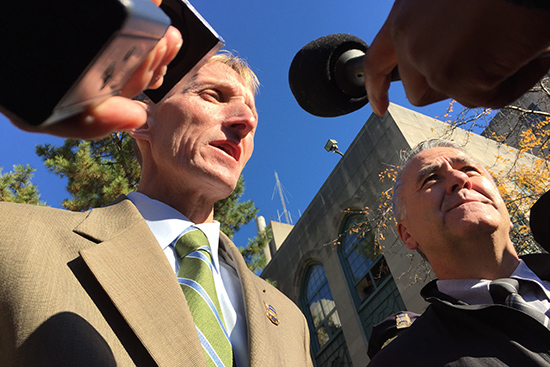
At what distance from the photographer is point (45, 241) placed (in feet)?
5.09

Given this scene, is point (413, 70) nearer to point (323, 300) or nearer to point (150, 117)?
point (150, 117)

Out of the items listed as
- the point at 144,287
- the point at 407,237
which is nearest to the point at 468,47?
the point at 144,287

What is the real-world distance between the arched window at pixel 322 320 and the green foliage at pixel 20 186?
1099cm

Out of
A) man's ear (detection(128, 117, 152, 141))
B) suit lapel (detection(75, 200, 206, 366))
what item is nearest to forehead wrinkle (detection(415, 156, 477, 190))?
man's ear (detection(128, 117, 152, 141))

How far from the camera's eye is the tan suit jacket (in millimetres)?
1272

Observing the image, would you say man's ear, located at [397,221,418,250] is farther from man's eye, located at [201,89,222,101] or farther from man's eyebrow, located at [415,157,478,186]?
man's eye, located at [201,89,222,101]

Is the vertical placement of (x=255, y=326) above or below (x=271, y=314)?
above

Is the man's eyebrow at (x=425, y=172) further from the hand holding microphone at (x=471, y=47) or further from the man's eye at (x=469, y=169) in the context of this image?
the hand holding microphone at (x=471, y=47)

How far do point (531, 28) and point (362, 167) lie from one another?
47.0ft

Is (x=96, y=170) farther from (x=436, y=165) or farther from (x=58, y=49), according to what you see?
(x=58, y=49)

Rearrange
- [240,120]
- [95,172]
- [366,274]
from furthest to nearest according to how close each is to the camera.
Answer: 1. [366,274]
2. [95,172]
3. [240,120]

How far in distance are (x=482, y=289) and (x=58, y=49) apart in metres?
2.38

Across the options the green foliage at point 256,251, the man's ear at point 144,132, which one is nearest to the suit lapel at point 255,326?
the man's ear at point 144,132

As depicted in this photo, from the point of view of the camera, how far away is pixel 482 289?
231cm
